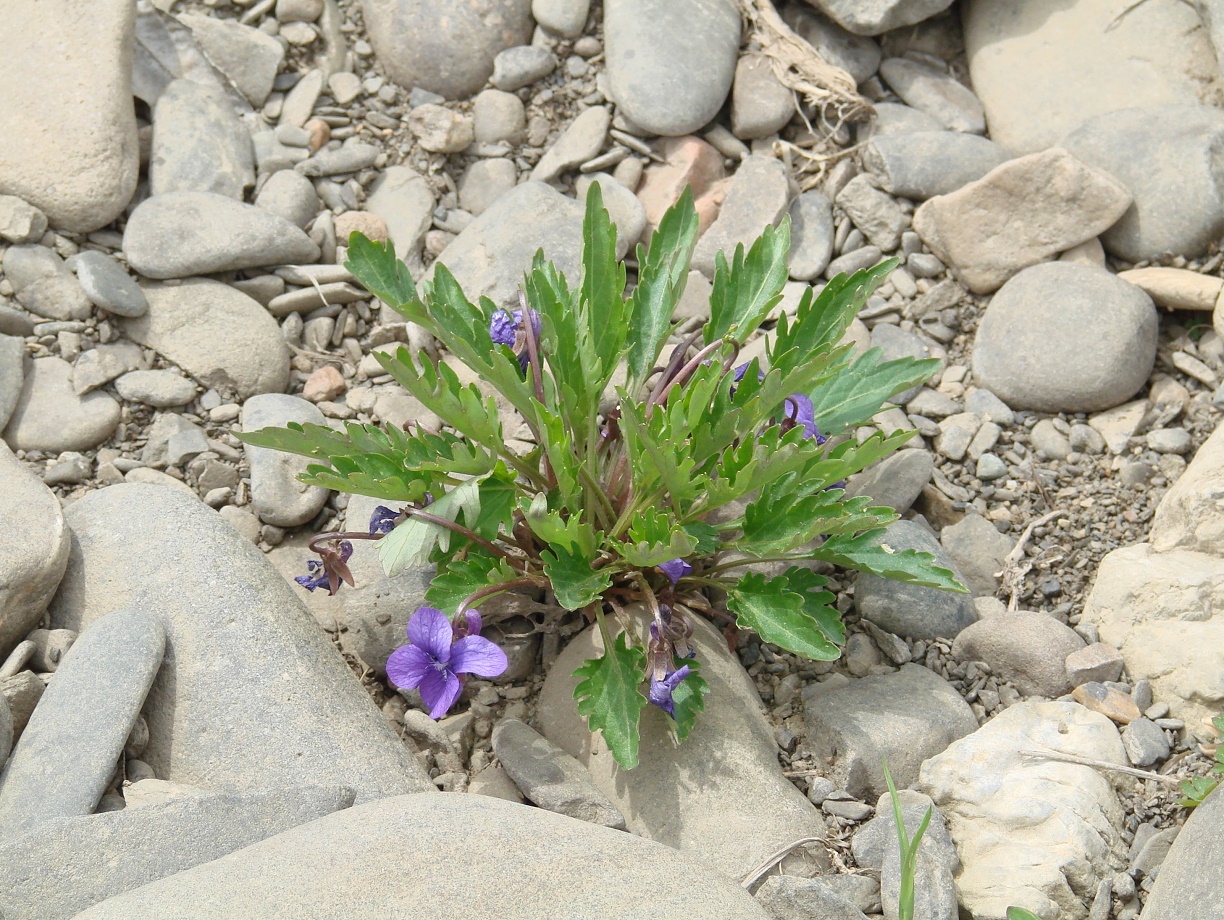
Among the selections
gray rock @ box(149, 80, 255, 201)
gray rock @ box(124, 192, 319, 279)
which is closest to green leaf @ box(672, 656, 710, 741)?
gray rock @ box(124, 192, 319, 279)

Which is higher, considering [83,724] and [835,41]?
[835,41]

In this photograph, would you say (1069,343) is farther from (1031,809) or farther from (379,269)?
(379,269)

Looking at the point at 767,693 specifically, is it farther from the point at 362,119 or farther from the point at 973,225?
the point at 362,119

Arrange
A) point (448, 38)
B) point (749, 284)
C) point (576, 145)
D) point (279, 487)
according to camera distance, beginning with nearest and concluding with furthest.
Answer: point (749, 284) → point (279, 487) → point (576, 145) → point (448, 38)

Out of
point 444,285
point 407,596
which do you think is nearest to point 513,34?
point 444,285

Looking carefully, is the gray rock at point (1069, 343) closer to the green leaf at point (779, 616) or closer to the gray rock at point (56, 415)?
the green leaf at point (779, 616)

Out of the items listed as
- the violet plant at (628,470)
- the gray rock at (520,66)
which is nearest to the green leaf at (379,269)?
the violet plant at (628,470)

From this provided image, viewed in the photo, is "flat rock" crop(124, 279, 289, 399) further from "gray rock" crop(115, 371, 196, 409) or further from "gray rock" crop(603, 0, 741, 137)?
"gray rock" crop(603, 0, 741, 137)

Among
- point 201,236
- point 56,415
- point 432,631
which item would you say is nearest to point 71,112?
point 201,236
